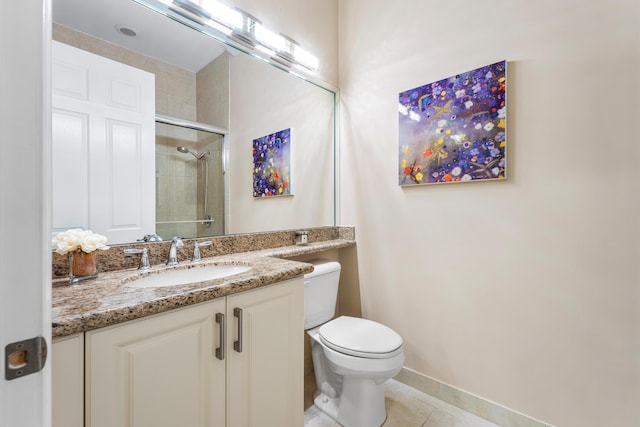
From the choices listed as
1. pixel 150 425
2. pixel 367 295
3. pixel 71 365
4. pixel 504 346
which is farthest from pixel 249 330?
pixel 504 346

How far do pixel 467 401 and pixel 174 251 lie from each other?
5.48 ft

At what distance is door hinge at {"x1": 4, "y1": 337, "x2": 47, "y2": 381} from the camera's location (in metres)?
0.37

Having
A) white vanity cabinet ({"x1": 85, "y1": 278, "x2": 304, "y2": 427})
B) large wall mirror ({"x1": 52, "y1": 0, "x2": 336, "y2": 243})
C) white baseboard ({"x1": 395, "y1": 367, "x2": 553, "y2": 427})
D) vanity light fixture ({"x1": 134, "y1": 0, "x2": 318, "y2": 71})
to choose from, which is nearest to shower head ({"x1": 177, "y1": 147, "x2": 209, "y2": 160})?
large wall mirror ({"x1": 52, "y1": 0, "x2": 336, "y2": 243})

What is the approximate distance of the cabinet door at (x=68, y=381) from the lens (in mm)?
618

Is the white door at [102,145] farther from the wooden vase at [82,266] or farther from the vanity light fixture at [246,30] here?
the vanity light fixture at [246,30]

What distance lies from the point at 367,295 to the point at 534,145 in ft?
4.16

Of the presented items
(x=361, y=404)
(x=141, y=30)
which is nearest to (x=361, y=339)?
(x=361, y=404)

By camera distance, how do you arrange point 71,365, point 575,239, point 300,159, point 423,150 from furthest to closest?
1. point 300,159
2. point 423,150
3. point 575,239
4. point 71,365

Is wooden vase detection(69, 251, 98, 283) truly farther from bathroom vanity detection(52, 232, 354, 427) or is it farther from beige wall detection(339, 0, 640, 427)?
beige wall detection(339, 0, 640, 427)

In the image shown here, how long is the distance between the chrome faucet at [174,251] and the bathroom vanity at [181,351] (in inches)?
2.2

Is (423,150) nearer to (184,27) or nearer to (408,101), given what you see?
(408,101)

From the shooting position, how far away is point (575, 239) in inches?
47.9

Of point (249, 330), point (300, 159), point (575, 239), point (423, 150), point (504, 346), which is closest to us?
point (249, 330)

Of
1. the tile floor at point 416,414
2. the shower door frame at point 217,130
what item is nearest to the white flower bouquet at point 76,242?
the shower door frame at point 217,130
